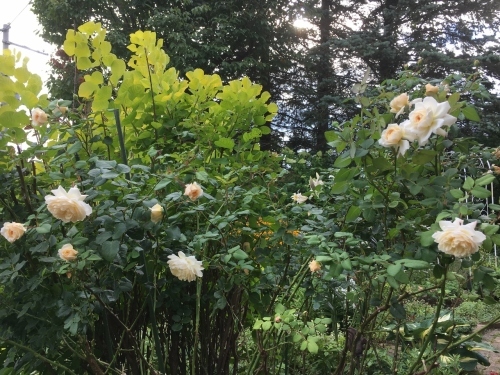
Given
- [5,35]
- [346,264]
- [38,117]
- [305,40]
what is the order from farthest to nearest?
[305,40], [5,35], [38,117], [346,264]

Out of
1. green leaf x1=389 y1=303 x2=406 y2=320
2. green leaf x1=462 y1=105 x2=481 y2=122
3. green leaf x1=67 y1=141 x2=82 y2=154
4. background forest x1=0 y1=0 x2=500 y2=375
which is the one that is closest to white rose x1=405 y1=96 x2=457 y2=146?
background forest x1=0 y1=0 x2=500 y2=375

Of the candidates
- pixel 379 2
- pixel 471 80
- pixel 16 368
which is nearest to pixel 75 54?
pixel 16 368

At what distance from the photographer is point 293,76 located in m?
10.3

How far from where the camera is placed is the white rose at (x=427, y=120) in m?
0.84

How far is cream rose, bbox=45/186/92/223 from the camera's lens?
91 cm

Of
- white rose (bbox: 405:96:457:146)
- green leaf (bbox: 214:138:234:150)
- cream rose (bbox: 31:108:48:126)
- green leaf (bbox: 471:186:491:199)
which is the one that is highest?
green leaf (bbox: 214:138:234:150)

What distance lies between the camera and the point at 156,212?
0.97m

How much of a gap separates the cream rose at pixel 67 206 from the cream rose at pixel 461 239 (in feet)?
2.26

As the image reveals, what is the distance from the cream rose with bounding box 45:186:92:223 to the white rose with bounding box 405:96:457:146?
0.65 meters

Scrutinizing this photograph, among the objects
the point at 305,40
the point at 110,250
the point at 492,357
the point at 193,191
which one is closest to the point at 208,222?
the point at 193,191

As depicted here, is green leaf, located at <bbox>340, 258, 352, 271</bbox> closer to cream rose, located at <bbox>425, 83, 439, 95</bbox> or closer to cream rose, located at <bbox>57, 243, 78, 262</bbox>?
cream rose, located at <bbox>425, 83, 439, 95</bbox>

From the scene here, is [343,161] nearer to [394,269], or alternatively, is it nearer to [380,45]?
[394,269]

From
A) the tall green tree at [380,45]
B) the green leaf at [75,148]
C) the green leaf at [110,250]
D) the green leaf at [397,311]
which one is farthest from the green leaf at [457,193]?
the tall green tree at [380,45]

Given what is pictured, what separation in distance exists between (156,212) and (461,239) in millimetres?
593
